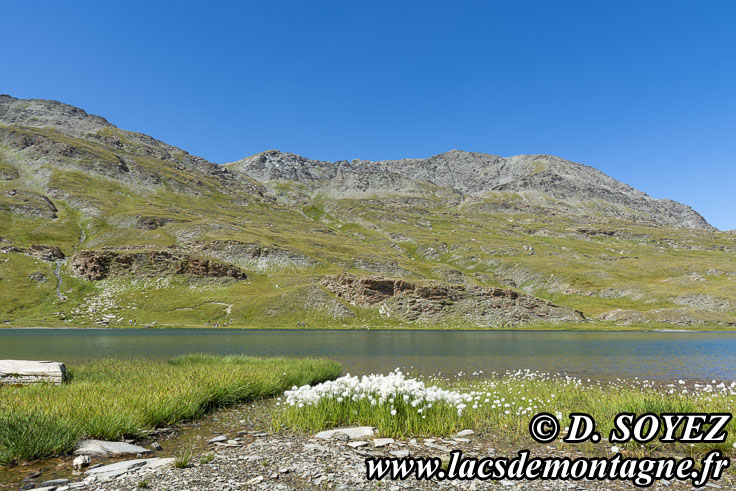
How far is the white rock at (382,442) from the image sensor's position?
1114 cm

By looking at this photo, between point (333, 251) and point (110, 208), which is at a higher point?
point (110, 208)

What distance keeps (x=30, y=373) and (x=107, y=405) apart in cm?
1002

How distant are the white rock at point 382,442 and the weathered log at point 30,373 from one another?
17.1 metres

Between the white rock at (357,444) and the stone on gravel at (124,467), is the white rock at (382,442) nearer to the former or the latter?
the white rock at (357,444)

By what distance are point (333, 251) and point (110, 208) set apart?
379 ft

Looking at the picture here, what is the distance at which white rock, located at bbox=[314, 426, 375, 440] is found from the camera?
1219 cm

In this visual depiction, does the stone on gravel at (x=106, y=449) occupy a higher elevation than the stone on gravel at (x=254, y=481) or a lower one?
lower

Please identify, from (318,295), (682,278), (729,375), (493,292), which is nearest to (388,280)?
(318,295)

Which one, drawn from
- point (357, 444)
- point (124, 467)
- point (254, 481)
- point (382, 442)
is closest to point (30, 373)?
point (124, 467)

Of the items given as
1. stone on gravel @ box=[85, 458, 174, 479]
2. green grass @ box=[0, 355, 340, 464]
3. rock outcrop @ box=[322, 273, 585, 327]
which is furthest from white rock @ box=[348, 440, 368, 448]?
rock outcrop @ box=[322, 273, 585, 327]

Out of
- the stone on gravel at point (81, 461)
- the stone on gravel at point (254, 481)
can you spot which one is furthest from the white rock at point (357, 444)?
the stone on gravel at point (81, 461)

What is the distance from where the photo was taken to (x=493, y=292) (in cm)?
12988

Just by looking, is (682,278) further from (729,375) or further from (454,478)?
(454,478)

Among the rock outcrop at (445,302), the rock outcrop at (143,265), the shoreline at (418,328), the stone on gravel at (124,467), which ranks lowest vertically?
the shoreline at (418,328)
